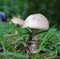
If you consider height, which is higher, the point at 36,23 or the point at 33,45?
the point at 36,23

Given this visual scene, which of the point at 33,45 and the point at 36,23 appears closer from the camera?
the point at 33,45

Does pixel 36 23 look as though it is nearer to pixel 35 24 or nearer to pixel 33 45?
pixel 35 24

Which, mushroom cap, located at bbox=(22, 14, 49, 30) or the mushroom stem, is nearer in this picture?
the mushroom stem

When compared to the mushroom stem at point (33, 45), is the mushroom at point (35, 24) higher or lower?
higher

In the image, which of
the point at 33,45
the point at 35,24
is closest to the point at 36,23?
the point at 35,24

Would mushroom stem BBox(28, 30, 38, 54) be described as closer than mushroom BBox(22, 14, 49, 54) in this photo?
Yes

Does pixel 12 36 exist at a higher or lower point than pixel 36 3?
lower

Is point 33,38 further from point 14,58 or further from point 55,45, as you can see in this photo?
point 14,58

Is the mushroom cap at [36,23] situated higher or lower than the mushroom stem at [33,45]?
higher

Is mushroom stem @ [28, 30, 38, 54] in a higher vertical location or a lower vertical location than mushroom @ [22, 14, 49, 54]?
lower

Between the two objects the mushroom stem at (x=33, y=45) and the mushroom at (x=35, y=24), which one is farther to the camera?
the mushroom at (x=35, y=24)

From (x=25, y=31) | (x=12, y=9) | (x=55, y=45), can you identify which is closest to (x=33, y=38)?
(x=25, y=31)
